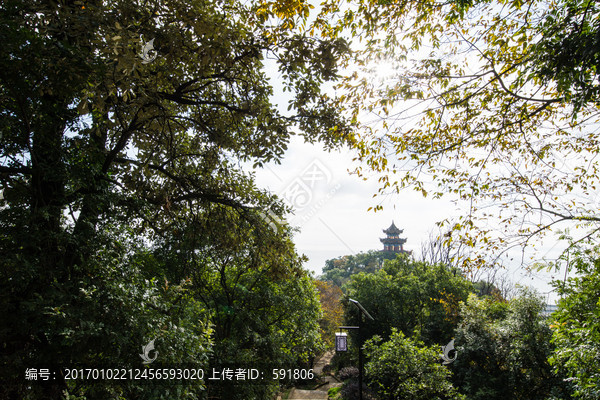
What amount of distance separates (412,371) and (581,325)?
4857mm

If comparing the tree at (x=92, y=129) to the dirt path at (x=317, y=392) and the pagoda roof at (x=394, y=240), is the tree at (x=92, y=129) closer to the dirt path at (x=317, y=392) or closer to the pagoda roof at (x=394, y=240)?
the dirt path at (x=317, y=392)

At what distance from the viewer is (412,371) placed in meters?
9.62

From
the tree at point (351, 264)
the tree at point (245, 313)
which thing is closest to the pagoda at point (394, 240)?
the tree at point (351, 264)

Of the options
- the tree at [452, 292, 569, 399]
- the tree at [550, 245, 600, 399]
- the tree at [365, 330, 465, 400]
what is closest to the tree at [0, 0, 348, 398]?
the tree at [550, 245, 600, 399]

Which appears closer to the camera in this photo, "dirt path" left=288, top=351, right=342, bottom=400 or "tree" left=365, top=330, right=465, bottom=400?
"tree" left=365, top=330, right=465, bottom=400

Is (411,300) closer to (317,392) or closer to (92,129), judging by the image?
(317,392)

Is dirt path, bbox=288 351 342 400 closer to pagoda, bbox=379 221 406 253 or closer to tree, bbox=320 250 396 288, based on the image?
tree, bbox=320 250 396 288

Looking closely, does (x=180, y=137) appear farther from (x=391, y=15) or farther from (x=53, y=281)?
(x=391, y=15)

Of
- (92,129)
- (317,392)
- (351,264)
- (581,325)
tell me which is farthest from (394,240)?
(92,129)

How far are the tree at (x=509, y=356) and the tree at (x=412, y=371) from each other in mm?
2299

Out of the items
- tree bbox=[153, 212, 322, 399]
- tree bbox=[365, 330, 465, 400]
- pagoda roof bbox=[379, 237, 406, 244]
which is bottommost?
tree bbox=[365, 330, 465, 400]

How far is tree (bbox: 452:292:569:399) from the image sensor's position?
10086 millimetres

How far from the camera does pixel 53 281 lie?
4.08 meters

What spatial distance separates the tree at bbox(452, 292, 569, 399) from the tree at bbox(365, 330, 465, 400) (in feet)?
7.54
